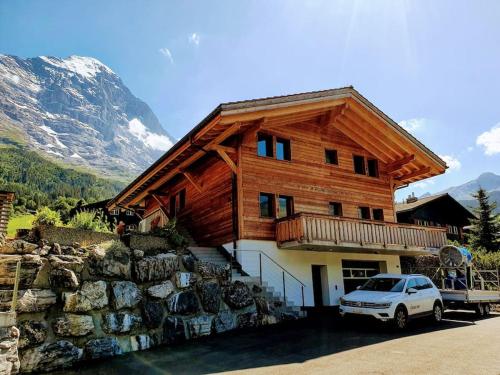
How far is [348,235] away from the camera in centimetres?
1670

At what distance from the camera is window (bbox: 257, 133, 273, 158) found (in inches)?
701

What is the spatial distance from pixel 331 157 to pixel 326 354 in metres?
13.1

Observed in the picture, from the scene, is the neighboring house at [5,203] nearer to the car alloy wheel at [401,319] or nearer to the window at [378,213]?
the window at [378,213]

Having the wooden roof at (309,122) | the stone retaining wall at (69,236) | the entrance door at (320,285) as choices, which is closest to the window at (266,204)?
the wooden roof at (309,122)

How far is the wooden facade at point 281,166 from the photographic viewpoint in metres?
16.2

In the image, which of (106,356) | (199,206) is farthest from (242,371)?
(199,206)

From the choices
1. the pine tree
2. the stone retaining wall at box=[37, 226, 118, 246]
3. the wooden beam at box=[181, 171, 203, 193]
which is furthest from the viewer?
the pine tree

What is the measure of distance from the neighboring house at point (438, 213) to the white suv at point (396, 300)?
2510 cm

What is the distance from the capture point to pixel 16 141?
180 m

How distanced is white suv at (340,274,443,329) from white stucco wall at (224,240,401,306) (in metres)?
3.64

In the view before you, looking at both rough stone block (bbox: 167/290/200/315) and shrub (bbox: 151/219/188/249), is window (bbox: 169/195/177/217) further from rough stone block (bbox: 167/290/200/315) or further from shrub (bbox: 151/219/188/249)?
rough stone block (bbox: 167/290/200/315)

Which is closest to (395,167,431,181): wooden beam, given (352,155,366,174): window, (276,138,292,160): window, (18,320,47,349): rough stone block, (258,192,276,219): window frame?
(352,155,366,174): window

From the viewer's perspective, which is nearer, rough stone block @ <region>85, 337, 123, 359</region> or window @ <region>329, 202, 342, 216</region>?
rough stone block @ <region>85, 337, 123, 359</region>

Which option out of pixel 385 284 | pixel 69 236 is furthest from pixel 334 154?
pixel 69 236
